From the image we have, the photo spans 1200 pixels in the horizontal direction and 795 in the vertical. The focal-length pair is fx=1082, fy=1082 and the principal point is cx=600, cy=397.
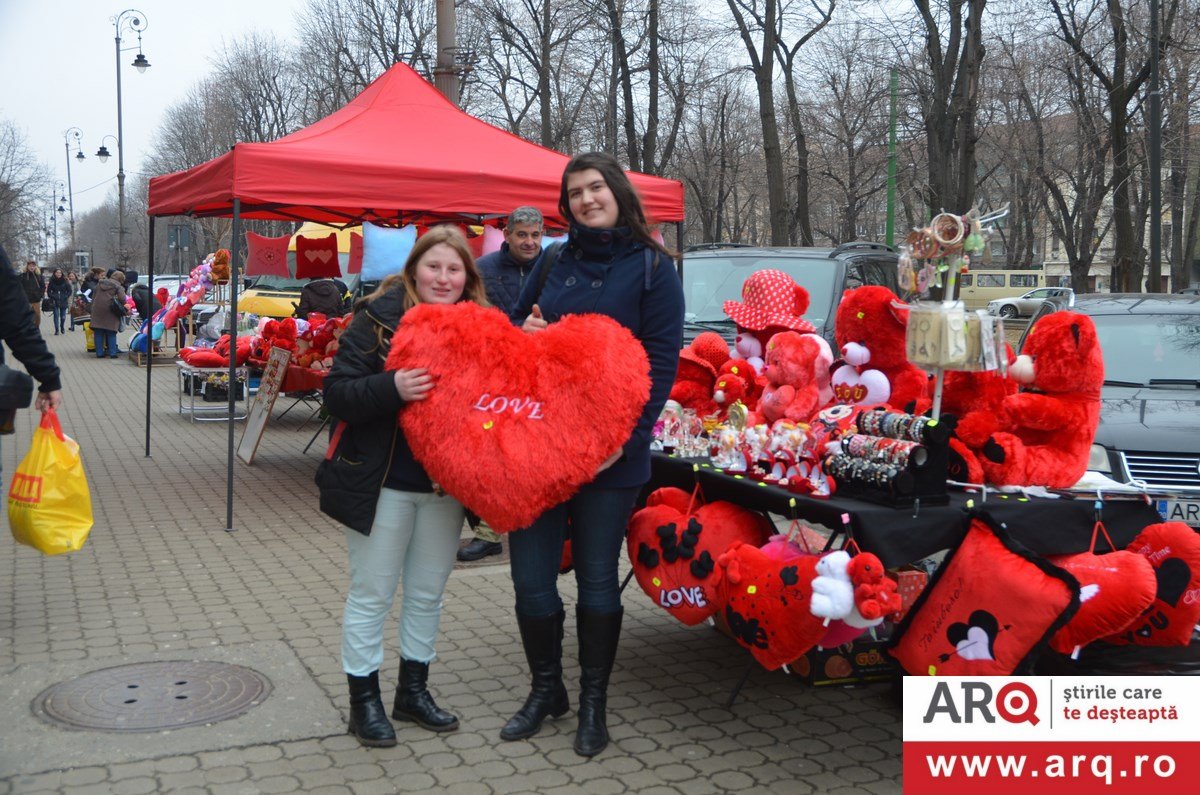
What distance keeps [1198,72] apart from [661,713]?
24.1 m

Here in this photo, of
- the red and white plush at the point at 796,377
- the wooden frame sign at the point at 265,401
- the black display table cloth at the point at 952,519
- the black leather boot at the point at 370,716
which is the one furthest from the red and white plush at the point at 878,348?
the wooden frame sign at the point at 265,401

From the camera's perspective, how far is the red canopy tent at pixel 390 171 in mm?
7379

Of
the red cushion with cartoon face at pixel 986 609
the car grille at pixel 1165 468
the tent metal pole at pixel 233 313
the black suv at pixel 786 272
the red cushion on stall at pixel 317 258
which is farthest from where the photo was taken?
the red cushion on stall at pixel 317 258

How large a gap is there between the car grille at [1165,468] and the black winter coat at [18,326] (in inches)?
213

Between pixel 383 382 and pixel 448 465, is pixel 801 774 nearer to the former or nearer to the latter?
pixel 448 465

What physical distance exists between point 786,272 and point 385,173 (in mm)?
3422

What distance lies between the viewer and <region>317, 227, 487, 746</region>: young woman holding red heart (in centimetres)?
354

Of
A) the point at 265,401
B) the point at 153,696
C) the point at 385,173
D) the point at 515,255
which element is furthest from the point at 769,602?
the point at 265,401

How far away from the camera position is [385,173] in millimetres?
7773

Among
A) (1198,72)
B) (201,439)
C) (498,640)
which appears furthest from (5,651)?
Answer: (1198,72)

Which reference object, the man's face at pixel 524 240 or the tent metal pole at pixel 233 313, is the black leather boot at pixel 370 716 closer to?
the man's face at pixel 524 240

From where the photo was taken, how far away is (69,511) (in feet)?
14.6

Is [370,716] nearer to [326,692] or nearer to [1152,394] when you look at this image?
[326,692]

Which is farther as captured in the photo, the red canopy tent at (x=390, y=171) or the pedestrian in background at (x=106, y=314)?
the pedestrian in background at (x=106, y=314)
